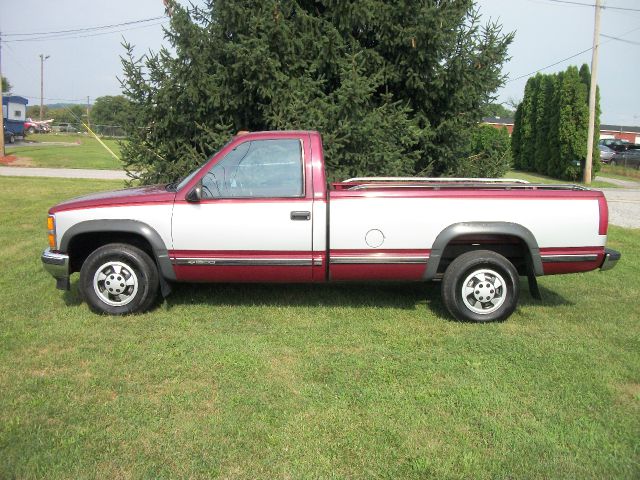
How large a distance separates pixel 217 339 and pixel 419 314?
2.06 meters

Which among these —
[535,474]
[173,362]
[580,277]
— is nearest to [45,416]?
[173,362]

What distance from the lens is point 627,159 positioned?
36.7 metres

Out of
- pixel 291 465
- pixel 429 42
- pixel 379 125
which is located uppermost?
pixel 429 42

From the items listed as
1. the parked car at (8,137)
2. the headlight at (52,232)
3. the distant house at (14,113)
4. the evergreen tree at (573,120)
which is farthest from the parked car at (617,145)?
the distant house at (14,113)

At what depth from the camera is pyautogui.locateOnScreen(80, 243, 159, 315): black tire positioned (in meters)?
5.36

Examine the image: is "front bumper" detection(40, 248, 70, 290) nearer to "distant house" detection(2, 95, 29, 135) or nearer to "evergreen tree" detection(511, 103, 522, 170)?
"evergreen tree" detection(511, 103, 522, 170)

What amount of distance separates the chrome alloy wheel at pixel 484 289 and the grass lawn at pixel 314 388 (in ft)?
0.75

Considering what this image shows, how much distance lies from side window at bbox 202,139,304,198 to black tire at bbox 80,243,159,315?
936mm

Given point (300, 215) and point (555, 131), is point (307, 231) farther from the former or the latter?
point (555, 131)

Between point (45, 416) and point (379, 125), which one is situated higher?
point (379, 125)

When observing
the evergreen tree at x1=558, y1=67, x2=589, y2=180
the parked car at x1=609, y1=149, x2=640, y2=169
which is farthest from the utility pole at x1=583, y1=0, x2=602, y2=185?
the parked car at x1=609, y1=149, x2=640, y2=169

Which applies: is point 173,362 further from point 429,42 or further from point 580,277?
point 429,42

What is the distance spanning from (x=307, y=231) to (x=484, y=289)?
1770mm

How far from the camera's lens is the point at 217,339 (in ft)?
15.9
